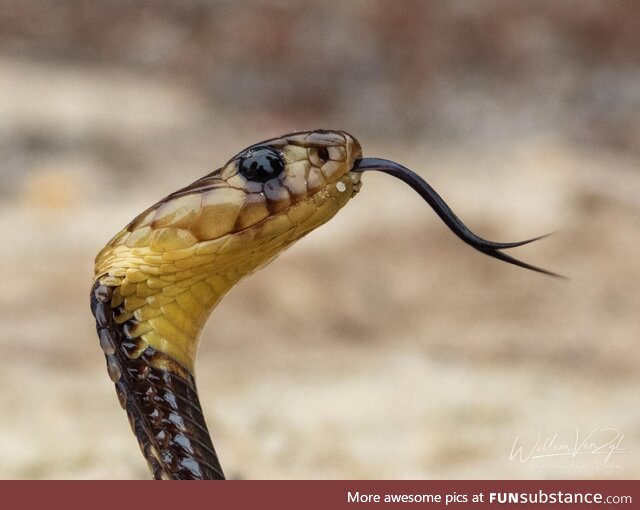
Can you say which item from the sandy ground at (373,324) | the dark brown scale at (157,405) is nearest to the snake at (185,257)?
the dark brown scale at (157,405)

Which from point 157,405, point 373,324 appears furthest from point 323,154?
point 373,324

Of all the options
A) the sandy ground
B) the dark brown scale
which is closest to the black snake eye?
the dark brown scale

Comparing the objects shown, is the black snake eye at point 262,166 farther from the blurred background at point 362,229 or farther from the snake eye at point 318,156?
the blurred background at point 362,229

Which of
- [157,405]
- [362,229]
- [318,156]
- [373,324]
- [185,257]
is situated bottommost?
[157,405]

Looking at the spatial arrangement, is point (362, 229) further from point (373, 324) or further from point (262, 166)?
point (262, 166)

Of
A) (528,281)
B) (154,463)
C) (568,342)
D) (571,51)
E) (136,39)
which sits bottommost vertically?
(154,463)

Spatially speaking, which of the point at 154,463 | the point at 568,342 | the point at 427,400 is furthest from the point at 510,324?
the point at 154,463
